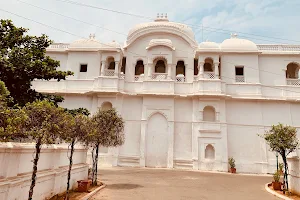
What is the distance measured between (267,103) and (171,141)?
8.82m

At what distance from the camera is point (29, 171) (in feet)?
21.9

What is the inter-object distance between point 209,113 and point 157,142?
5.13 metres

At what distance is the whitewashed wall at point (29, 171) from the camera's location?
18.4 feet

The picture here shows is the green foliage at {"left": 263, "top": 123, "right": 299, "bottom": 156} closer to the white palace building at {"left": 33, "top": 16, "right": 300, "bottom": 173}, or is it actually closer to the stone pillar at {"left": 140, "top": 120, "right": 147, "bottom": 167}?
the white palace building at {"left": 33, "top": 16, "right": 300, "bottom": 173}

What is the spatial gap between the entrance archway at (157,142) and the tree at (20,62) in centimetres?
942

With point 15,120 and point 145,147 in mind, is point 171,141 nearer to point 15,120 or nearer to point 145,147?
point 145,147

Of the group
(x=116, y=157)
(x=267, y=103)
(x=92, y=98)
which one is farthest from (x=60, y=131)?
(x=267, y=103)

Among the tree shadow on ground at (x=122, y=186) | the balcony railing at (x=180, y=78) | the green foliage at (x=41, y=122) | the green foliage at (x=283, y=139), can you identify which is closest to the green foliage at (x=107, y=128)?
the tree shadow on ground at (x=122, y=186)

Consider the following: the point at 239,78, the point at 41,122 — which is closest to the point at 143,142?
the point at 239,78

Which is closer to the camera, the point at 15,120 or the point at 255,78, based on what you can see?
the point at 15,120

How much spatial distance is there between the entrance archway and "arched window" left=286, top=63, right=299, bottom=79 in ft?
44.1

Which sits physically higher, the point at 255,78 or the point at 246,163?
the point at 255,78

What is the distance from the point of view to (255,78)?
821 inches

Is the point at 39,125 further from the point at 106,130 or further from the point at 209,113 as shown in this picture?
the point at 209,113
